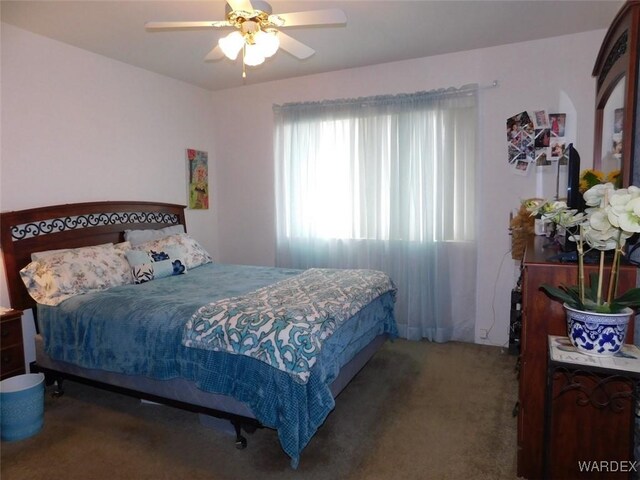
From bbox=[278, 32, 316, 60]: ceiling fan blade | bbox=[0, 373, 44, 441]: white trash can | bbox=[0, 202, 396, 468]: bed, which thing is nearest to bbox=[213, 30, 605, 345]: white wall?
bbox=[0, 202, 396, 468]: bed

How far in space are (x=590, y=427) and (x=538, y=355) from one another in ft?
1.19

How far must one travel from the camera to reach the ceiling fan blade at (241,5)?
6.49 ft

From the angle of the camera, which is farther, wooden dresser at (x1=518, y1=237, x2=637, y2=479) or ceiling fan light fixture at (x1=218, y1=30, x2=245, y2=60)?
ceiling fan light fixture at (x1=218, y1=30, x2=245, y2=60)

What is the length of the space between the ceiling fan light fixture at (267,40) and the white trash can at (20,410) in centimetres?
238

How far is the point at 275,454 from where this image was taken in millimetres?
2162

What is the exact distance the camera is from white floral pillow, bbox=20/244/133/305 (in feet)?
9.02

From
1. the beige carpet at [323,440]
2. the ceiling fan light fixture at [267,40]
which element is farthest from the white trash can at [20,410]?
the ceiling fan light fixture at [267,40]

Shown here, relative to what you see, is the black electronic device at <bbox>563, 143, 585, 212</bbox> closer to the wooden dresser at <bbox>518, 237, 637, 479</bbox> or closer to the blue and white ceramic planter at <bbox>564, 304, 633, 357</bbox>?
the wooden dresser at <bbox>518, 237, 637, 479</bbox>

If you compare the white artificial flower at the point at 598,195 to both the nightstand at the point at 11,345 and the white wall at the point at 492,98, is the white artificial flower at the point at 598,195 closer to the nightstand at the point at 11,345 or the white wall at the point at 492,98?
the white wall at the point at 492,98

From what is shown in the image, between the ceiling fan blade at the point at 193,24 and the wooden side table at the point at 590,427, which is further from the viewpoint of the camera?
the ceiling fan blade at the point at 193,24

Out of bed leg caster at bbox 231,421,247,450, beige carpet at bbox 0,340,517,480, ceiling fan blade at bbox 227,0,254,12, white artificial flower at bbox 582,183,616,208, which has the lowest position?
beige carpet at bbox 0,340,517,480

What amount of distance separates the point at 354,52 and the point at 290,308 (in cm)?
253

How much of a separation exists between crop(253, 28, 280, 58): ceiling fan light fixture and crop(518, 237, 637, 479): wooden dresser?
5.84 feet

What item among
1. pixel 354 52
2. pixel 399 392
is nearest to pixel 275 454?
pixel 399 392
